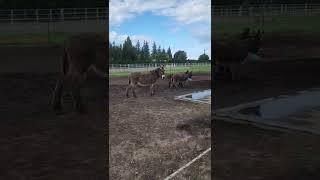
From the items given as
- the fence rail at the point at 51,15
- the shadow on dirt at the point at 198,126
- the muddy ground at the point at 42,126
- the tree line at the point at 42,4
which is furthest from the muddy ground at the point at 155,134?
the tree line at the point at 42,4

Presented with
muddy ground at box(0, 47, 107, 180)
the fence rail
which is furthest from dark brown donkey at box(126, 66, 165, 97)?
the fence rail

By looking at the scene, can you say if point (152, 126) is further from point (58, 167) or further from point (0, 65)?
point (0, 65)

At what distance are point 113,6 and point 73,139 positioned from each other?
1139 millimetres

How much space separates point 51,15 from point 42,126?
0.94 meters

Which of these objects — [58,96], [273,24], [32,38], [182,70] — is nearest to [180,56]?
[182,70]

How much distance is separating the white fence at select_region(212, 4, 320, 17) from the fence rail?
1061mm

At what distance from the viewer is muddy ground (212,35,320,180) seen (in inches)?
164

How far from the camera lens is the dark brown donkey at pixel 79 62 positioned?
14.2 feet

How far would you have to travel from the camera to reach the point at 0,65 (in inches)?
172

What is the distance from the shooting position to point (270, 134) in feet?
14.0

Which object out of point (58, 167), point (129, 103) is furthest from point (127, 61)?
point (58, 167)

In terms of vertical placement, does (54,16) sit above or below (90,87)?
above

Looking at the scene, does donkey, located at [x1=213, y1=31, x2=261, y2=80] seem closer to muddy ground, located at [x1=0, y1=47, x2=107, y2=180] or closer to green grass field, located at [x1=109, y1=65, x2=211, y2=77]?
green grass field, located at [x1=109, y1=65, x2=211, y2=77]

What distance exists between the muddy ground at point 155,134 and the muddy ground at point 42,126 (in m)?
0.11
